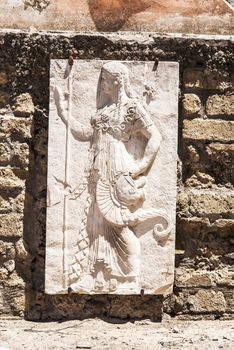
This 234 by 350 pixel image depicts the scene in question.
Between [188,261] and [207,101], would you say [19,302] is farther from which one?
[207,101]

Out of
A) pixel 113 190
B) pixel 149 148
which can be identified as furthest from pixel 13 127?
pixel 149 148

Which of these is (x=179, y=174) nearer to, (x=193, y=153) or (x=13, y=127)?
(x=193, y=153)

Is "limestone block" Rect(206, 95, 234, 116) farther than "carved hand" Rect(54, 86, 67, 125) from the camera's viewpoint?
Yes

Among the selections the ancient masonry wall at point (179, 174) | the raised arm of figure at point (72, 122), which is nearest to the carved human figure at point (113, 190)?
the raised arm of figure at point (72, 122)

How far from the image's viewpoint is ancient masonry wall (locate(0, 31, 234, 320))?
454 cm

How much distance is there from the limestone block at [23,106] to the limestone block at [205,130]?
91 centimetres

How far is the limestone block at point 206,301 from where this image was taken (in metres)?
4.59

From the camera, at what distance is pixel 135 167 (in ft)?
14.5

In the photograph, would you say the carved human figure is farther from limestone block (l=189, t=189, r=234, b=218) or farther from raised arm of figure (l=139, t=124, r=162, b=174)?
limestone block (l=189, t=189, r=234, b=218)

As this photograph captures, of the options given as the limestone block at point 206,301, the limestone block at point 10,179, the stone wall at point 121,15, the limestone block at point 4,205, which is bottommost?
the limestone block at point 206,301

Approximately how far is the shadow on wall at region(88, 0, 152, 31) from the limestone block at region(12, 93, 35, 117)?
1.99 feet

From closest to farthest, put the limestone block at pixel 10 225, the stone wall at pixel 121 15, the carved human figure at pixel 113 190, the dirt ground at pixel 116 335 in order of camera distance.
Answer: the dirt ground at pixel 116 335, the carved human figure at pixel 113 190, the limestone block at pixel 10 225, the stone wall at pixel 121 15

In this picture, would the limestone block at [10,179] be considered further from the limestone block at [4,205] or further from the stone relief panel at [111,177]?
the stone relief panel at [111,177]

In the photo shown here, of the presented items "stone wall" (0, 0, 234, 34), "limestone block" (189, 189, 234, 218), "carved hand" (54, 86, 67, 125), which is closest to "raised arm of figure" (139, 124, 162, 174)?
"limestone block" (189, 189, 234, 218)
